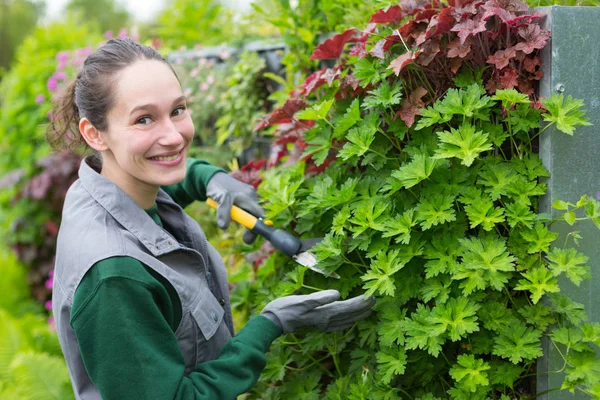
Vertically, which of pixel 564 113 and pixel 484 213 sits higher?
pixel 564 113

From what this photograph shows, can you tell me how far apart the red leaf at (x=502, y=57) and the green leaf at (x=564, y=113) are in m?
0.15

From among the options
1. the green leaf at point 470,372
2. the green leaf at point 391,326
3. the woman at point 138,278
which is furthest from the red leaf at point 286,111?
the green leaf at point 470,372

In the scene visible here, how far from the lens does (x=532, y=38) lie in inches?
67.7

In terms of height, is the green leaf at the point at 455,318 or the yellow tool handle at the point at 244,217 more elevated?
the yellow tool handle at the point at 244,217

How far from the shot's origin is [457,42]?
5.81 ft

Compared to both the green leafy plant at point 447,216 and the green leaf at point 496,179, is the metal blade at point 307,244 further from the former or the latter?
the green leaf at point 496,179

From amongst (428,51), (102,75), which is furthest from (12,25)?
(428,51)

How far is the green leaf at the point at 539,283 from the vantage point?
1629 millimetres

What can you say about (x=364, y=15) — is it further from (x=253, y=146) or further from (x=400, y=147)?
(x=253, y=146)

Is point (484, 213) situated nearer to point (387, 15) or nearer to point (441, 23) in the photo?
point (441, 23)

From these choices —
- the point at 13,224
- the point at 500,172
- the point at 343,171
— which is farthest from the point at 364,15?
the point at 13,224

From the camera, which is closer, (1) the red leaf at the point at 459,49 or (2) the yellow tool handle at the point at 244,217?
(1) the red leaf at the point at 459,49

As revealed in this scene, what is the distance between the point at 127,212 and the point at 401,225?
792mm

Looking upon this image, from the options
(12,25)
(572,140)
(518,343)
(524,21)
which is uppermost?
(524,21)
